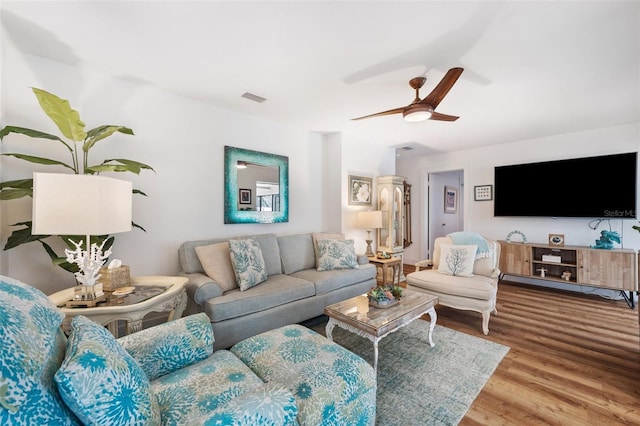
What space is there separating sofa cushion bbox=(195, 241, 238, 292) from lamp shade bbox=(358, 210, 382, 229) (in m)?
2.15

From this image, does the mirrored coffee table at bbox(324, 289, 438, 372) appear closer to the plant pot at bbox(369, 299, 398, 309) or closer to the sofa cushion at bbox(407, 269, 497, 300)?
the plant pot at bbox(369, 299, 398, 309)

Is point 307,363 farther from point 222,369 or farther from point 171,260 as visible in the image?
point 171,260

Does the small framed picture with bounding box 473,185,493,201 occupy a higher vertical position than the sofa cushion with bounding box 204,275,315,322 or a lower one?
higher

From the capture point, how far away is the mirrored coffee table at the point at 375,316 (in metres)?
1.88

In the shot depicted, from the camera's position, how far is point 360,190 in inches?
173

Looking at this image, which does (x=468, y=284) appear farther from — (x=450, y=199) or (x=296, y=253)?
(x=450, y=199)

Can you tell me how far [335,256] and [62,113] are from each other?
2719 millimetres

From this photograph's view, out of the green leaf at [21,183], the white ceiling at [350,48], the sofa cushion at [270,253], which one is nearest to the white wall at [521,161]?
the white ceiling at [350,48]

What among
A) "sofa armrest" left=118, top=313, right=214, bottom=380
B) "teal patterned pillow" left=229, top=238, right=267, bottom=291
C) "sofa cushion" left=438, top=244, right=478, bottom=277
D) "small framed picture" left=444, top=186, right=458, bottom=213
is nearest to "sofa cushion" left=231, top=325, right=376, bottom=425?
"sofa armrest" left=118, top=313, right=214, bottom=380

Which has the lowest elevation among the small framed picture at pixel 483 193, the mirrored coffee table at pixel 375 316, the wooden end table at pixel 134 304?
the mirrored coffee table at pixel 375 316

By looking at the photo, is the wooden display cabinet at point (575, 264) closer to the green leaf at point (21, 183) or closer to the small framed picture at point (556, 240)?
the small framed picture at point (556, 240)

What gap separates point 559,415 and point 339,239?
2515 millimetres

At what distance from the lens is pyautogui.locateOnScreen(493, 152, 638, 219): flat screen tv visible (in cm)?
368

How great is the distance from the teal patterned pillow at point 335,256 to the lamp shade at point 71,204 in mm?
2185
